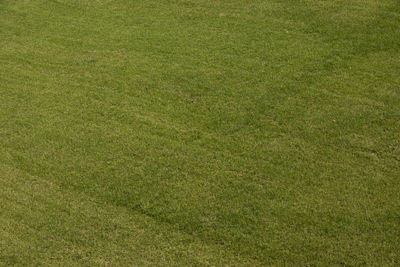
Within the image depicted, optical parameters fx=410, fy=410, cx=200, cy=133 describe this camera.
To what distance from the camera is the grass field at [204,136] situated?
328cm

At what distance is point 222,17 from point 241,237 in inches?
145

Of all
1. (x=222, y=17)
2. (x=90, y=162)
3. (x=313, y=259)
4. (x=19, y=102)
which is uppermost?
(x=222, y=17)

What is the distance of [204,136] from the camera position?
4.14 metres

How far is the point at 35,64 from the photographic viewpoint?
5.28 metres

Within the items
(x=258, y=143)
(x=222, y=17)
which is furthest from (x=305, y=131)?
(x=222, y=17)

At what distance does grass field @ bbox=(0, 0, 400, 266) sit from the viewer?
129 inches

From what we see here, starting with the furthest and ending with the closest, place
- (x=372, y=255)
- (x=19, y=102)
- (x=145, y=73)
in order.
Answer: (x=145, y=73)
(x=19, y=102)
(x=372, y=255)

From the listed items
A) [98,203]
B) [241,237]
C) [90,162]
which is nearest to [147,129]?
[90,162]

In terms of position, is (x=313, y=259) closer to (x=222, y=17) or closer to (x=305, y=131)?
(x=305, y=131)

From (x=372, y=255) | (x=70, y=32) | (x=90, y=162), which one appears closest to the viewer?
(x=372, y=255)

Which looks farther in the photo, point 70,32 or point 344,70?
point 70,32

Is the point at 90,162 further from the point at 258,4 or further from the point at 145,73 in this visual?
the point at 258,4

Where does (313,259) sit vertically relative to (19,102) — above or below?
below

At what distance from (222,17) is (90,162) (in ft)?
10.3
